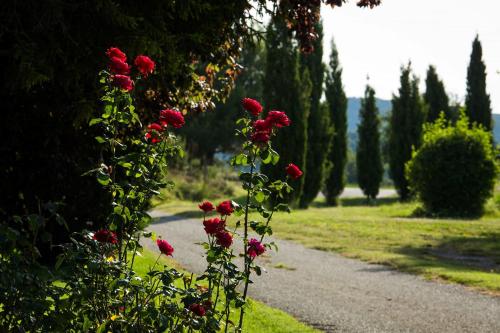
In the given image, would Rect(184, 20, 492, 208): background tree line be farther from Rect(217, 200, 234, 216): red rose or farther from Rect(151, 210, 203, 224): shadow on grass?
Rect(217, 200, 234, 216): red rose

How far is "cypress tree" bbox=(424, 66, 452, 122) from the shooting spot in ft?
132

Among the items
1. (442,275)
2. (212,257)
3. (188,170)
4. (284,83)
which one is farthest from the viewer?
(188,170)

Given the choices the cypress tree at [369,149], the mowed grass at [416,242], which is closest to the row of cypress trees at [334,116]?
the cypress tree at [369,149]

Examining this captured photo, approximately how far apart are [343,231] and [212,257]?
13189 mm

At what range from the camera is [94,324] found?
3719 millimetres

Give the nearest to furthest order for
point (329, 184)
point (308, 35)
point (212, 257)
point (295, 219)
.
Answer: point (212, 257) → point (308, 35) → point (295, 219) → point (329, 184)

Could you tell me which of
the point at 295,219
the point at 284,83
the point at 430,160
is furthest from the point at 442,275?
the point at 284,83

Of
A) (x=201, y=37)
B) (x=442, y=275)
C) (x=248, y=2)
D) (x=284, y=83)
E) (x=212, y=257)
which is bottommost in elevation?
(x=442, y=275)

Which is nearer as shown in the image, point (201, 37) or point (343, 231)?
point (201, 37)

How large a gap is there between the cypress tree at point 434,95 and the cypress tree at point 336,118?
8.61 metres

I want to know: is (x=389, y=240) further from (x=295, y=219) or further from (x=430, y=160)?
(x=430, y=160)

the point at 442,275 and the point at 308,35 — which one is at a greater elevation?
the point at 308,35

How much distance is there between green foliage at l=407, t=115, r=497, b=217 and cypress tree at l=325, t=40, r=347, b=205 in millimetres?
10369

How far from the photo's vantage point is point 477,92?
4272cm
